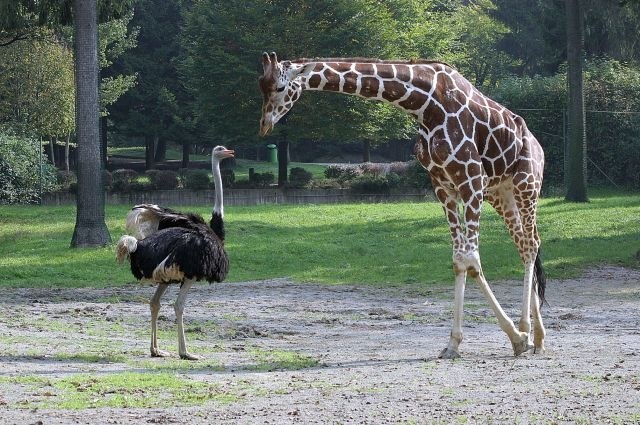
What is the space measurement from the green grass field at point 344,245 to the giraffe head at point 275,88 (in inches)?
358

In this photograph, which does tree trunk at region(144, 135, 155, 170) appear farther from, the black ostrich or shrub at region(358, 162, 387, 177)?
the black ostrich

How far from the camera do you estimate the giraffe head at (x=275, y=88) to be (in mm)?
11914

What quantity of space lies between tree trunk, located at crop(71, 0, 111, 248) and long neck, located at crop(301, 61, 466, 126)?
13.1m

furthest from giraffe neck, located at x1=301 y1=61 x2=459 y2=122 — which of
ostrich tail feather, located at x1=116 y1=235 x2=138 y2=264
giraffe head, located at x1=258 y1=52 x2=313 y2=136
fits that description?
ostrich tail feather, located at x1=116 y1=235 x2=138 y2=264

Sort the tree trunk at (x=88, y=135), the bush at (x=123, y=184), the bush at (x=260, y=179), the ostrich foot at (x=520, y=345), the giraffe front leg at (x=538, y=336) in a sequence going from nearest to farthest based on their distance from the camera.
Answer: the ostrich foot at (x=520, y=345) → the giraffe front leg at (x=538, y=336) → the tree trunk at (x=88, y=135) → the bush at (x=123, y=184) → the bush at (x=260, y=179)

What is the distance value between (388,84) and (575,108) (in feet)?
75.1

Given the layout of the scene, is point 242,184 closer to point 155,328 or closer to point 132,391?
point 155,328

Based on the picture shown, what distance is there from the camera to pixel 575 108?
34156 mm

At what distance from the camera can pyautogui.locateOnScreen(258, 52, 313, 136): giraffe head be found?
11.9 metres

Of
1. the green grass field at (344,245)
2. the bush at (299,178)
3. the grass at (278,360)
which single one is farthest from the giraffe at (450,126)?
the bush at (299,178)

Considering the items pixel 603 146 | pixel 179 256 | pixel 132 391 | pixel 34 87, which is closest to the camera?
pixel 132 391

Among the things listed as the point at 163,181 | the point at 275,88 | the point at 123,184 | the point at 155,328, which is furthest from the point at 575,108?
the point at 155,328

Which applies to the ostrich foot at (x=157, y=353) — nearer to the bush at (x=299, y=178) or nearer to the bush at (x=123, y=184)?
the bush at (x=123, y=184)

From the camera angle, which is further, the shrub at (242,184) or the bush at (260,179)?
the bush at (260,179)
